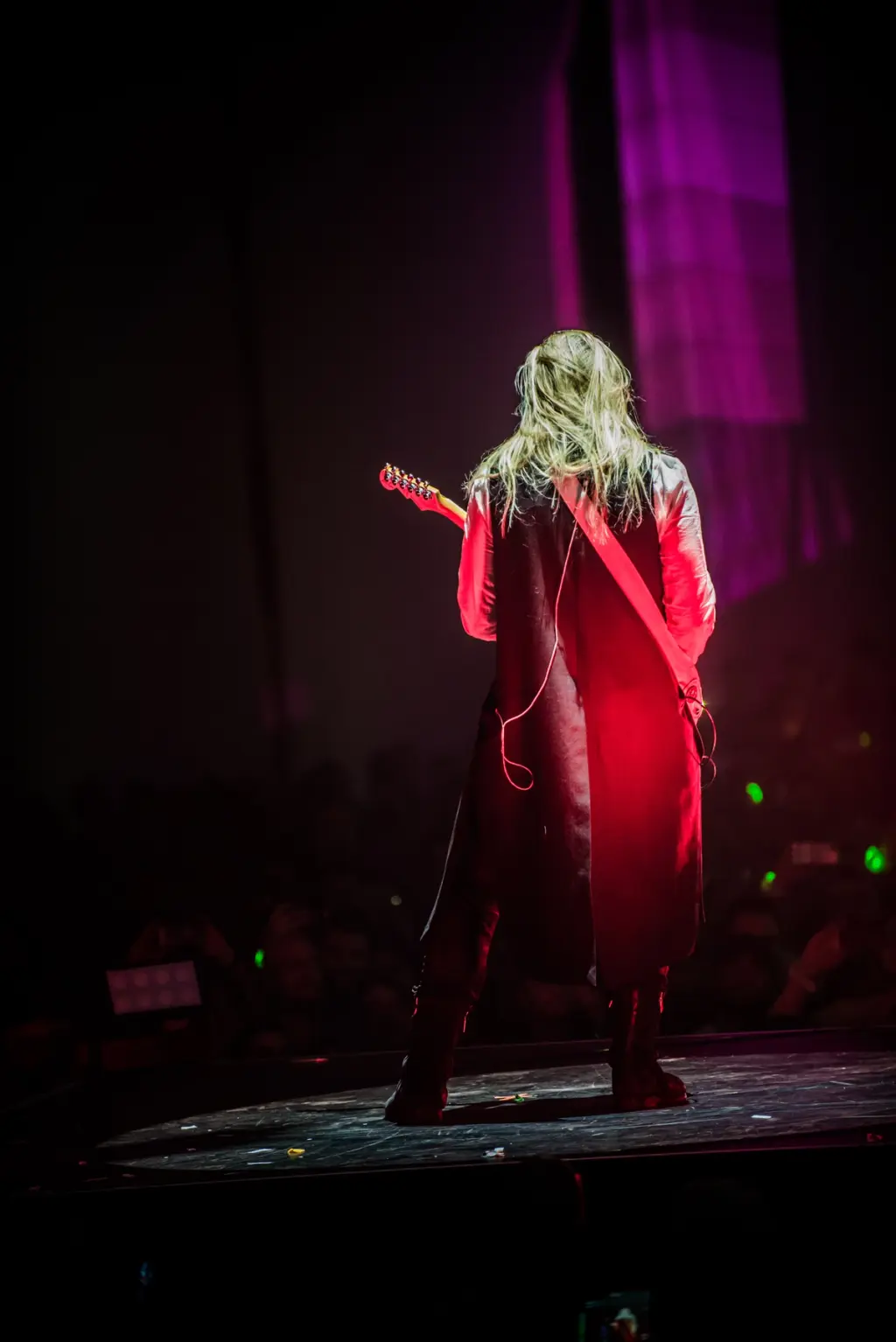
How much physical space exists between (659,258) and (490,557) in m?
2.88

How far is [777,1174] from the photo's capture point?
2096 mm

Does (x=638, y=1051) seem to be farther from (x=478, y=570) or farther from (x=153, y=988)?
(x=153, y=988)

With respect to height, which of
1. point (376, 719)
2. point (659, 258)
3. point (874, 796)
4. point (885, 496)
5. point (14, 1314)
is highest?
point (659, 258)

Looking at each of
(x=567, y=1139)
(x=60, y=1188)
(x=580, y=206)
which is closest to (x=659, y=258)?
(x=580, y=206)

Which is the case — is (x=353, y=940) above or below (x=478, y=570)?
below

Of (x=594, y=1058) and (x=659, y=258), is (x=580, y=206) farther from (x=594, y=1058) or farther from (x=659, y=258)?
(x=594, y=1058)

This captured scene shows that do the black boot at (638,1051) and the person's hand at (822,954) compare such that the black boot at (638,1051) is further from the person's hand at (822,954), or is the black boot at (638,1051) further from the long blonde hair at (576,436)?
the person's hand at (822,954)

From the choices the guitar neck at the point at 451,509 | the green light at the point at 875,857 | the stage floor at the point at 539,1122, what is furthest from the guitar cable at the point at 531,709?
the green light at the point at 875,857

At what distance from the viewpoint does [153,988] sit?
361 centimetres

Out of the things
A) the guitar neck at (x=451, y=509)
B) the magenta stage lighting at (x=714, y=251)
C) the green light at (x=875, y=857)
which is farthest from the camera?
the magenta stage lighting at (x=714, y=251)

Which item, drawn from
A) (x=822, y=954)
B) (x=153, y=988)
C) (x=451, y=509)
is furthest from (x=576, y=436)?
(x=153, y=988)

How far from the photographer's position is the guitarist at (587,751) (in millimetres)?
2750

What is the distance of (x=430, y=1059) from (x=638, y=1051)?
44cm

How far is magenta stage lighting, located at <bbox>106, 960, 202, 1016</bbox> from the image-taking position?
3.58 metres
